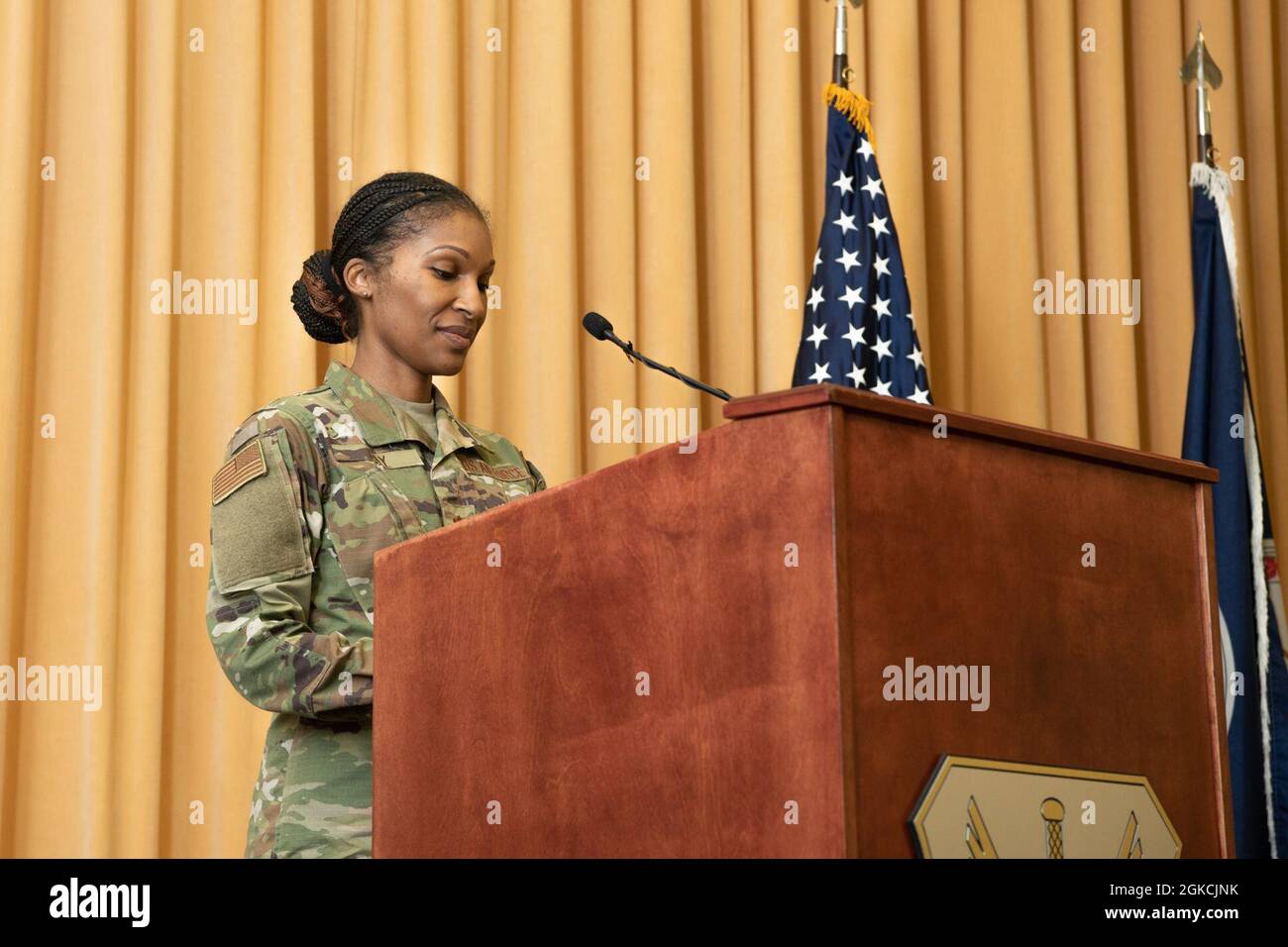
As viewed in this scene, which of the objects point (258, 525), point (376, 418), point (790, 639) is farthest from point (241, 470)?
point (790, 639)

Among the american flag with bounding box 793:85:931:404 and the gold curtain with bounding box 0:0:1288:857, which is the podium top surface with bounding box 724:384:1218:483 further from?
the gold curtain with bounding box 0:0:1288:857

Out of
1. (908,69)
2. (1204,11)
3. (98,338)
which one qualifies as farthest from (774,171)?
(98,338)

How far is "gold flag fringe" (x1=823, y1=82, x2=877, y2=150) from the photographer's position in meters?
3.20

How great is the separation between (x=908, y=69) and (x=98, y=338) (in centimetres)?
196

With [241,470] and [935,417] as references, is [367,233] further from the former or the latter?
[935,417]

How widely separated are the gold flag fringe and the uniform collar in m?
1.50

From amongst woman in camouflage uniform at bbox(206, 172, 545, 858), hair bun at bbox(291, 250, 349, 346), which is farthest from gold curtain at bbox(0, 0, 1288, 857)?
woman in camouflage uniform at bbox(206, 172, 545, 858)

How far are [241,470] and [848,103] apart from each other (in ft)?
6.12

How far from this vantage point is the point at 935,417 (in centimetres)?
120

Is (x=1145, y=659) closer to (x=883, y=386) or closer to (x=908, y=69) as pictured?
(x=883, y=386)

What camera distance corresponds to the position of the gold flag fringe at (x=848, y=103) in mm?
3195

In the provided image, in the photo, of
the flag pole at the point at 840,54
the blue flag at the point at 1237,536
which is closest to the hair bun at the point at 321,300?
the flag pole at the point at 840,54

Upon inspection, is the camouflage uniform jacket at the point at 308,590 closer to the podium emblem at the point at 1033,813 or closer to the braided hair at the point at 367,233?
the braided hair at the point at 367,233
